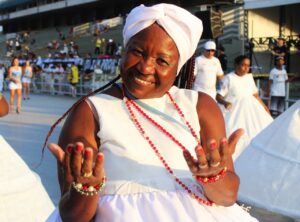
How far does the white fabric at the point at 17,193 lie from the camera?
11.8 ft

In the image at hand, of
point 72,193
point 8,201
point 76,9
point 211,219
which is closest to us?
point 72,193

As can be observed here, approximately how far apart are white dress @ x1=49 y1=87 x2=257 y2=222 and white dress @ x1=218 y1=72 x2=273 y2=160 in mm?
6219

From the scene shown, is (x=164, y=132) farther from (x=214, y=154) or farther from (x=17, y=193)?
(x=17, y=193)

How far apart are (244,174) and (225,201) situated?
3509 millimetres

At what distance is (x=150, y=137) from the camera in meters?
2.01

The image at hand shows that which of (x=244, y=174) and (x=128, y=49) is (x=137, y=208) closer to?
(x=128, y=49)

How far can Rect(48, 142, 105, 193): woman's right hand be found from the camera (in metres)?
1.63


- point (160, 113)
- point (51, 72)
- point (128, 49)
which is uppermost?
point (128, 49)

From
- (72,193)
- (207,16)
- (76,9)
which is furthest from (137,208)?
(76,9)

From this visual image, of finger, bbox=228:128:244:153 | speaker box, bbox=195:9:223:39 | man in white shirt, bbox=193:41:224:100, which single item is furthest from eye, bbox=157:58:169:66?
speaker box, bbox=195:9:223:39

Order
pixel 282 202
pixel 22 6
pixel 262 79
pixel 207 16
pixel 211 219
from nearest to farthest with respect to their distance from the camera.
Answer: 1. pixel 211 219
2. pixel 282 202
3. pixel 207 16
4. pixel 262 79
5. pixel 22 6

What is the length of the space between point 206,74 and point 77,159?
797 centimetres

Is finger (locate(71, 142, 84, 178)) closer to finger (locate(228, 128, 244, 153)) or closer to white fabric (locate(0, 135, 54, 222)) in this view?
finger (locate(228, 128, 244, 153))

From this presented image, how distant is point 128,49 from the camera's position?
204cm
